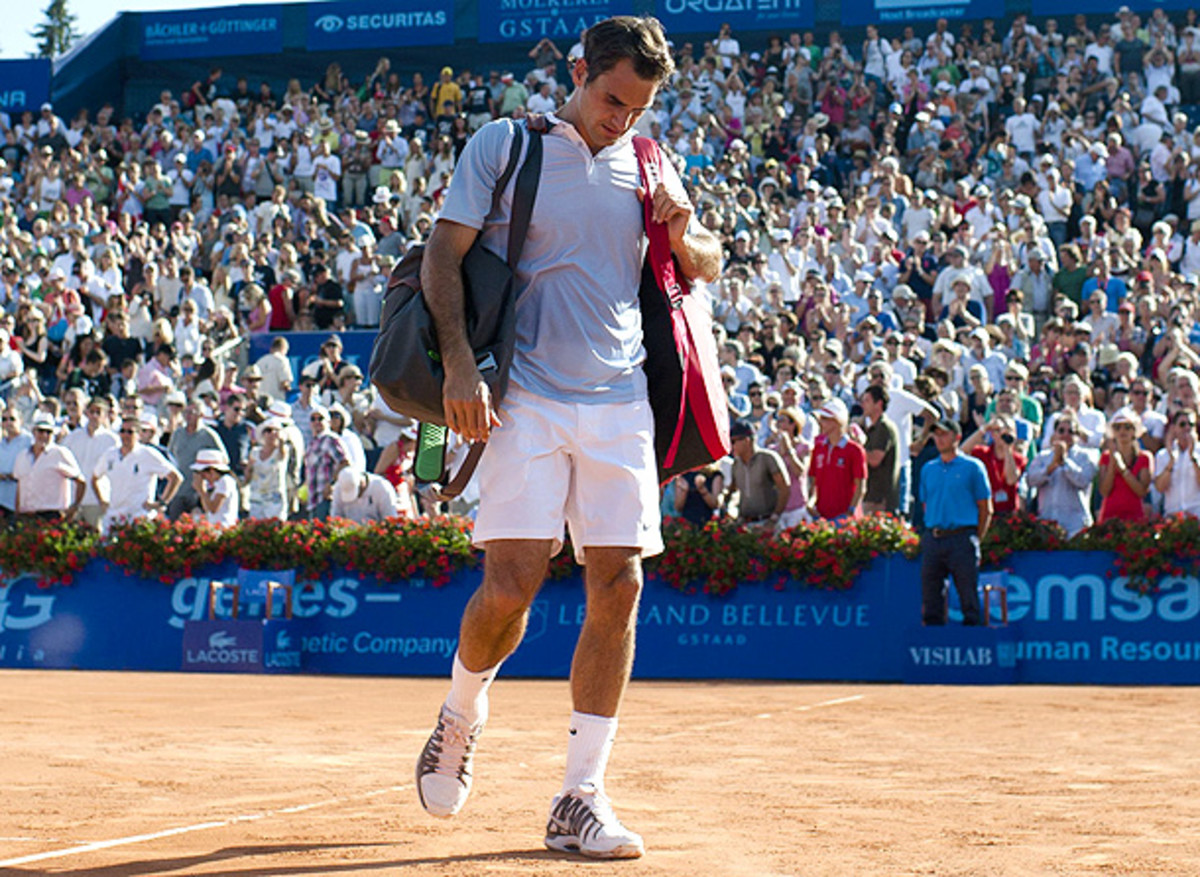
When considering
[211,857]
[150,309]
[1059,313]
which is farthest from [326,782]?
[150,309]

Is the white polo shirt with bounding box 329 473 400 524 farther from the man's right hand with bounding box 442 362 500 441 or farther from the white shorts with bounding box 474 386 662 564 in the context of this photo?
the man's right hand with bounding box 442 362 500 441

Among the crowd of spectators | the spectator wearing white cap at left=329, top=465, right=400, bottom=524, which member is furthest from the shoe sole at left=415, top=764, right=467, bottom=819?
the spectator wearing white cap at left=329, top=465, right=400, bottom=524

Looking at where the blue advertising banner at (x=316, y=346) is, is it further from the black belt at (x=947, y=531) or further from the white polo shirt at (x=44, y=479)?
the black belt at (x=947, y=531)

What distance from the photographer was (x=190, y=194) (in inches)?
1096

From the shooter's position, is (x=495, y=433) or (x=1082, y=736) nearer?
(x=495, y=433)

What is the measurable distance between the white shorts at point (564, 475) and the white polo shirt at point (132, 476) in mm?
12698

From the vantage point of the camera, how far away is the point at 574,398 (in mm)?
4867

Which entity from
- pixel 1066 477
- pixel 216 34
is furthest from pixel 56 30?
pixel 1066 477

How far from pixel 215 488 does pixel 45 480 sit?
1.60 m

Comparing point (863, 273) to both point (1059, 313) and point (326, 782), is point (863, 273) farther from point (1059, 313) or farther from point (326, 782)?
point (326, 782)

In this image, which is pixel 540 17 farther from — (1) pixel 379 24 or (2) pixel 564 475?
(2) pixel 564 475

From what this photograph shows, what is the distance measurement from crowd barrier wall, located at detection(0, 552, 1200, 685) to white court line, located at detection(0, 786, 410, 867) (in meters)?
9.08

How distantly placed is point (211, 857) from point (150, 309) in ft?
62.8

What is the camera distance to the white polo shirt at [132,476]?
17.1 m
